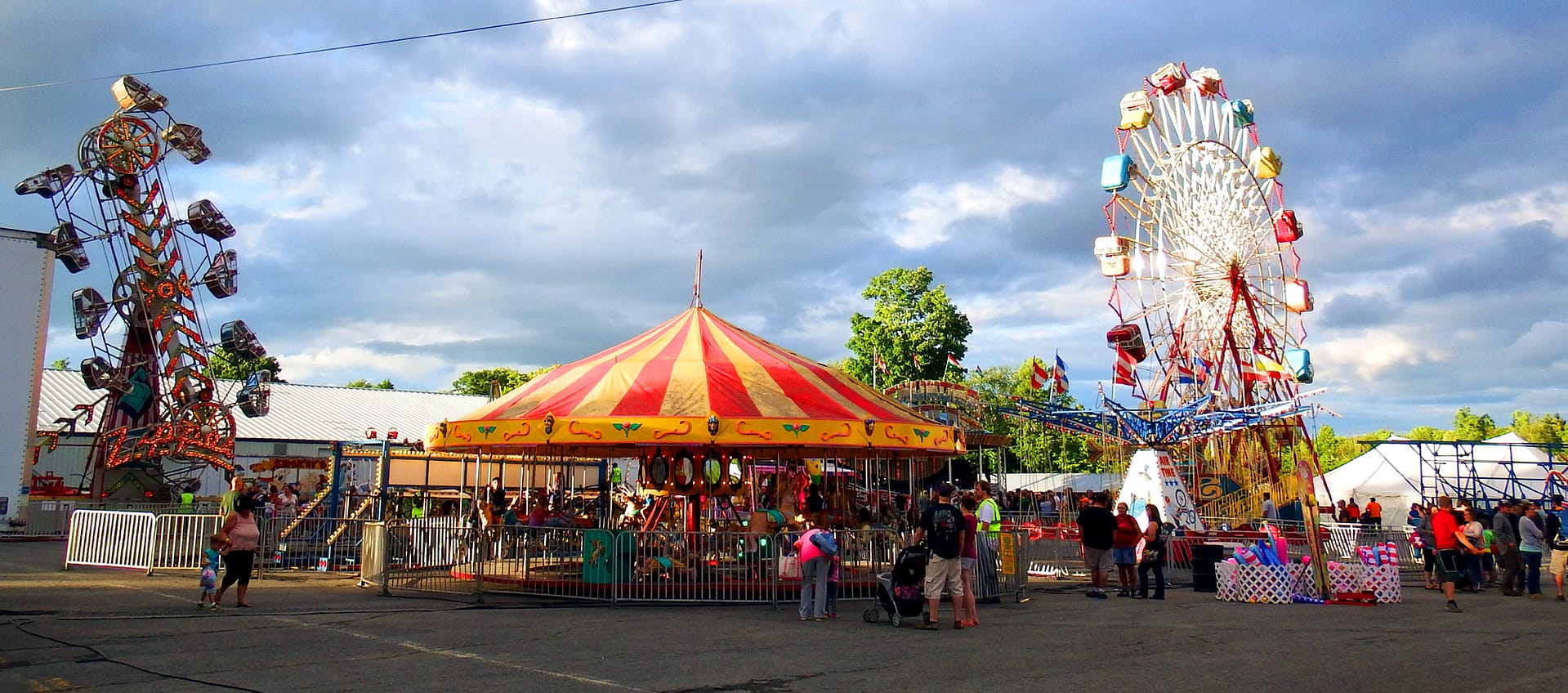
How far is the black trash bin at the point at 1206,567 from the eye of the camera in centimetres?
1450

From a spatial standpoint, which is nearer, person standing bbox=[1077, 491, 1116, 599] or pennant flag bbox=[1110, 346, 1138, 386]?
person standing bbox=[1077, 491, 1116, 599]

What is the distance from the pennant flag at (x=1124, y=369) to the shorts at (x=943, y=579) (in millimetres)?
19127

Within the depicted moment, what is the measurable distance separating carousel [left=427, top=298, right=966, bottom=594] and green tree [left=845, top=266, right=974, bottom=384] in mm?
23896

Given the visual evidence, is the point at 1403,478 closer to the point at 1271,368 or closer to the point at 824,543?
the point at 1271,368

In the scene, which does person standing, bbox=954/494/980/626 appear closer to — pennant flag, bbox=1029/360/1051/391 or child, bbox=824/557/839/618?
child, bbox=824/557/839/618

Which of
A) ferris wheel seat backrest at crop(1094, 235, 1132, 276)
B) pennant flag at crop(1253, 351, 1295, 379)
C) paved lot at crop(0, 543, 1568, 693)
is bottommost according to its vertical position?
paved lot at crop(0, 543, 1568, 693)

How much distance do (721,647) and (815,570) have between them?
2275mm

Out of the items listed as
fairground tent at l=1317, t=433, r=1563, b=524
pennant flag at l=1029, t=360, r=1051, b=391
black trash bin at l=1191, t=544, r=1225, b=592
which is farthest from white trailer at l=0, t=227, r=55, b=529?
fairground tent at l=1317, t=433, r=1563, b=524

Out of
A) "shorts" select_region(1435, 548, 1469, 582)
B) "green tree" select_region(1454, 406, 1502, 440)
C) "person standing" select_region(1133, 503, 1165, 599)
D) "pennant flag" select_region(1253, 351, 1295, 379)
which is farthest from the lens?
"green tree" select_region(1454, 406, 1502, 440)

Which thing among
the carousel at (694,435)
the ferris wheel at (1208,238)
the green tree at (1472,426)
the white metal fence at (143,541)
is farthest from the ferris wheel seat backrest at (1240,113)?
the green tree at (1472,426)

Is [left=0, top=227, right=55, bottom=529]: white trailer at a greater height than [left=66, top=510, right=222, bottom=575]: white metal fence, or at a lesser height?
greater

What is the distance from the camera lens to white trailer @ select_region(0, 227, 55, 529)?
2294 centimetres

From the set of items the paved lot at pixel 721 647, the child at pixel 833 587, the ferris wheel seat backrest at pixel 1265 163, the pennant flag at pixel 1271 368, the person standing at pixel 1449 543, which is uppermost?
the ferris wheel seat backrest at pixel 1265 163

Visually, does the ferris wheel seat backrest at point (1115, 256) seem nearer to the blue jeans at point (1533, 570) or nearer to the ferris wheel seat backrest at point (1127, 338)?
the ferris wheel seat backrest at point (1127, 338)
